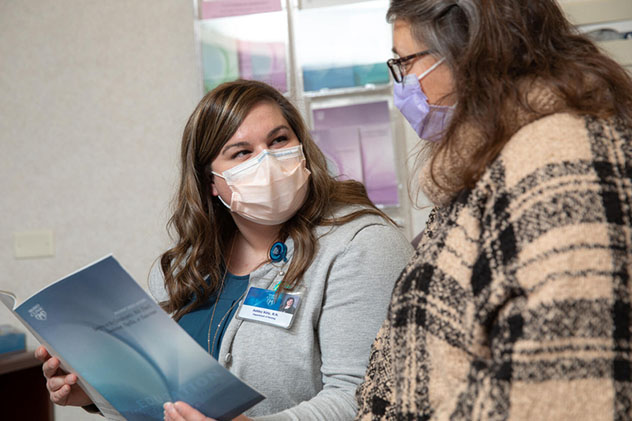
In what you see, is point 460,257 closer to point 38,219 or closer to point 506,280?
point 506,280

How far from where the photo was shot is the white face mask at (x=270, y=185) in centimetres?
147

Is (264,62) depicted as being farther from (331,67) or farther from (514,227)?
(514,227)

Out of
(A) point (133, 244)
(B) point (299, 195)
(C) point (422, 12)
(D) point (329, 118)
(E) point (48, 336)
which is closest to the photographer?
(C) point (422, 12)

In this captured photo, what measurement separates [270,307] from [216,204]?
0.43 metres

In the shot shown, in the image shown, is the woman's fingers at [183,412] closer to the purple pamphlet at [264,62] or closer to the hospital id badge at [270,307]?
the hospital id badge at [270,307]

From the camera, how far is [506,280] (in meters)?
0.72

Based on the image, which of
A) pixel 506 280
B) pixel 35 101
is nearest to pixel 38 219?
pixel 35 101

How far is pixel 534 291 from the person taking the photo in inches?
27.0

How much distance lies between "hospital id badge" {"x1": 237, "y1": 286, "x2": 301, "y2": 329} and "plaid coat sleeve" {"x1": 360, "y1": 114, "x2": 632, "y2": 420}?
56cm

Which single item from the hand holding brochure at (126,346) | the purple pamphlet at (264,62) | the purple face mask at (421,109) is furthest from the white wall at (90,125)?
the purple face mask at (421,109)

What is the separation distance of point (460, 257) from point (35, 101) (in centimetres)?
239

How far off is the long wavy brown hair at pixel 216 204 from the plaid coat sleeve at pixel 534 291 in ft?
2.13

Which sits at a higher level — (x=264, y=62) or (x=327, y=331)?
(x=264, y=62)

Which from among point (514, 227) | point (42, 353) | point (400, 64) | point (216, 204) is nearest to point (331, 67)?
point (216, 204)
